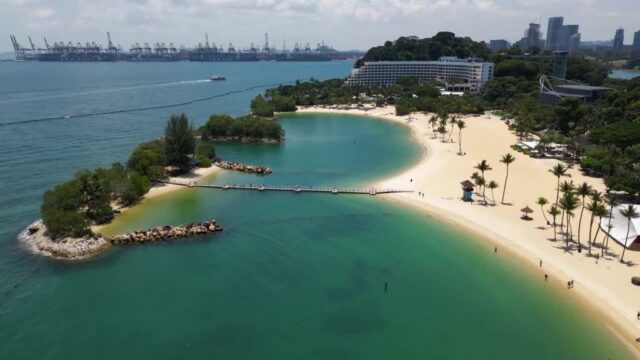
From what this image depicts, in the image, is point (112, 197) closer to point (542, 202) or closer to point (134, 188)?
point (134, 188)

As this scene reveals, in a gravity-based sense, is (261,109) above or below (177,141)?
below

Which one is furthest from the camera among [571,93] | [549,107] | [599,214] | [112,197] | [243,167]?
[571,93]

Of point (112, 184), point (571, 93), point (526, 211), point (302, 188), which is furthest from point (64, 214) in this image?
point (571, 93)

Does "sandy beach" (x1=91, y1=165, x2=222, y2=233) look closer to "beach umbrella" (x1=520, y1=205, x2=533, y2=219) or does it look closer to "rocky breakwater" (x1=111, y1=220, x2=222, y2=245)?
"rocky breakwater" (x1=111, y1=220, x2=222, y2=245)

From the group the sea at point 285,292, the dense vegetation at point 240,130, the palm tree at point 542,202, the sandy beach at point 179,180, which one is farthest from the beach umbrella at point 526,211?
the dense vegetation at point 240,130

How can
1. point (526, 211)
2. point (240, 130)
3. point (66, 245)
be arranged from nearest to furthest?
point (66, 245) → point (526, 211) → point (240, 130)

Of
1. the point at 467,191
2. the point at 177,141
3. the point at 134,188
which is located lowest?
the point at 467,191

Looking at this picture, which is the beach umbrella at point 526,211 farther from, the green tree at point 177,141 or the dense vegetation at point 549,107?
the green tree at point 177,141

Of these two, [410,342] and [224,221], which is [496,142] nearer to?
[224,221]
